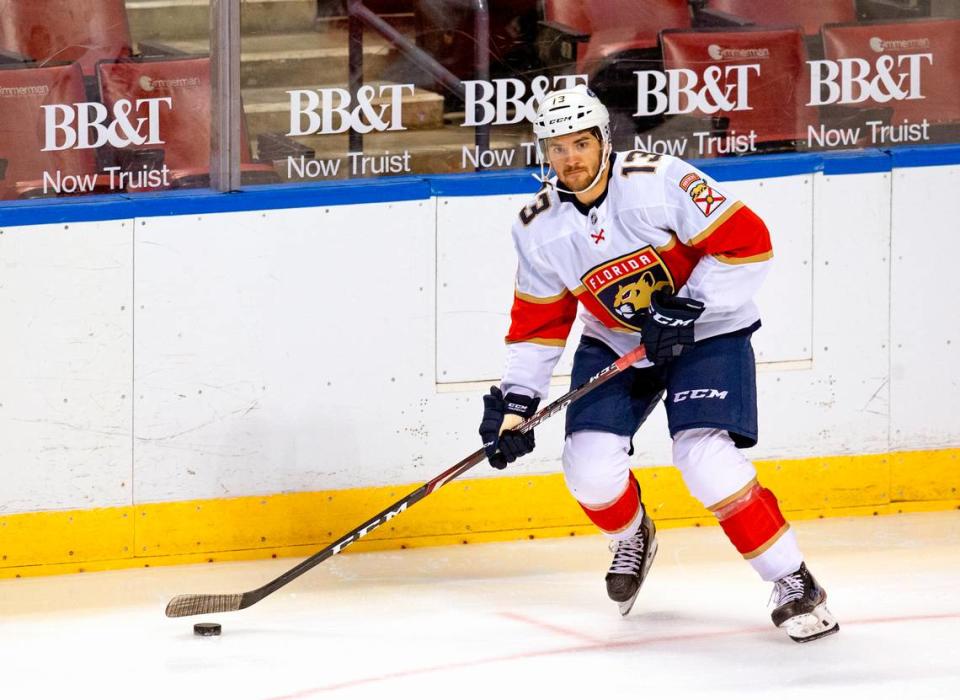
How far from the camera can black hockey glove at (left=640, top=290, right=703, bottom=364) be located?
392 centimetres

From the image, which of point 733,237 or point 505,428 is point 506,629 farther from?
point 733,237

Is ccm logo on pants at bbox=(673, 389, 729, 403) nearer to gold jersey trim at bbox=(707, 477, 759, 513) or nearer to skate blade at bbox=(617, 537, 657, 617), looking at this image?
gold jersey trim at bbox=(707, 477, 759, 513)

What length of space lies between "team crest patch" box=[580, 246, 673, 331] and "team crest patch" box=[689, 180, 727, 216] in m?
0.15

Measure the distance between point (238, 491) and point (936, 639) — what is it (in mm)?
1829

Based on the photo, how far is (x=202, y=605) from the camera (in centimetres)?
425

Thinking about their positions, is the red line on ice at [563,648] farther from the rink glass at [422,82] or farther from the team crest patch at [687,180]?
the rink glass at [422,82]

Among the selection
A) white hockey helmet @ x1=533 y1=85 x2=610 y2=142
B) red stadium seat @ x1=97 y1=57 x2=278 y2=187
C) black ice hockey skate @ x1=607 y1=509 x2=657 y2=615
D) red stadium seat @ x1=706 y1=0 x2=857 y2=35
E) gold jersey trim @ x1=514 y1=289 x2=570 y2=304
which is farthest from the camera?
red stadium seat @ x1=706 y1=0 x2=857 y2=35

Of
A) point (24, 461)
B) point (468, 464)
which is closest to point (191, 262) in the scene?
point (24, 461)

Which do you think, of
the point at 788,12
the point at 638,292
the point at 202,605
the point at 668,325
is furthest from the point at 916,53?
the point at 202,605

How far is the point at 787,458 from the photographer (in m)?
5.27

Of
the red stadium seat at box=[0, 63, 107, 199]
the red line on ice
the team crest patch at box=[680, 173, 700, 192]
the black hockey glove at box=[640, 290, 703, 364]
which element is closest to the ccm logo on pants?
the black hockey glove at box=[640, 290, 703, 364]

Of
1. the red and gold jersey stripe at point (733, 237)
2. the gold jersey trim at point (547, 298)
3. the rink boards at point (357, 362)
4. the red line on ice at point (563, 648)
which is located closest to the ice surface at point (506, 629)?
the red line on ice at point (563, 648)

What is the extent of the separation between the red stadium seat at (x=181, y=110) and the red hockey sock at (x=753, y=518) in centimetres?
162

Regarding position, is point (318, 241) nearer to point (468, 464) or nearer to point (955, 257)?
point (468, 464)
